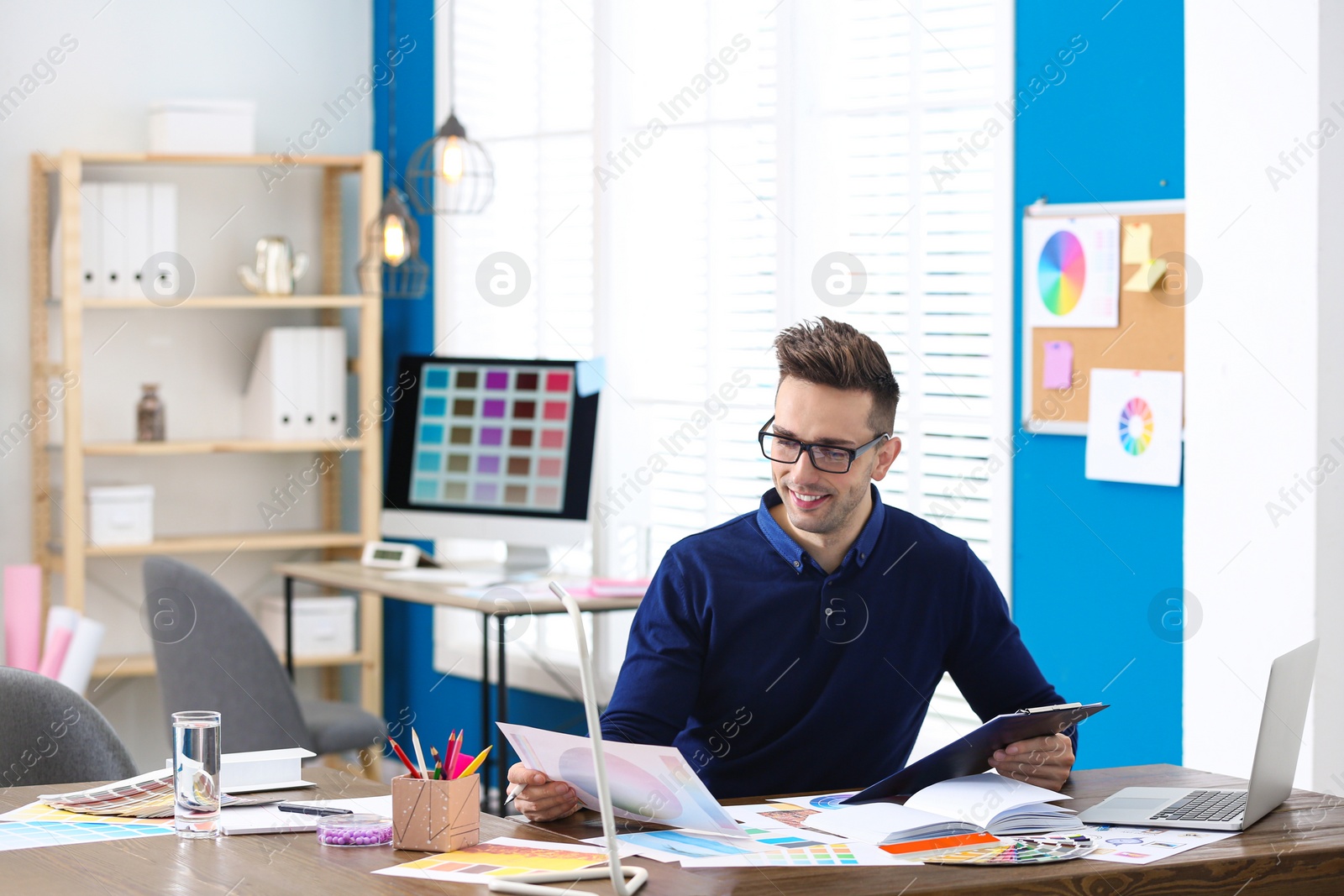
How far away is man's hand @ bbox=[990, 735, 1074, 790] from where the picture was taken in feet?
6.93

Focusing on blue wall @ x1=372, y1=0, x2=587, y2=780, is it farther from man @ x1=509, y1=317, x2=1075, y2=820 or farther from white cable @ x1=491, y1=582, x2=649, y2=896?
white cable @ x1=491, y1=582, x2=649, y2=896

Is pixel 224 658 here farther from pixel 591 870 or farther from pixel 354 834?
pixel 591 870

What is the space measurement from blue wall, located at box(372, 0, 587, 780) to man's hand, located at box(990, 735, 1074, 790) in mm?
2995

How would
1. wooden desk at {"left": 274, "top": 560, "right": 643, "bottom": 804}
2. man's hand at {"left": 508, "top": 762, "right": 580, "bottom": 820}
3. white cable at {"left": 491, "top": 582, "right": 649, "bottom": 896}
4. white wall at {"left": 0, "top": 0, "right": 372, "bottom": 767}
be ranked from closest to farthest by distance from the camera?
1. white cable at {"left": 491, "top": 582, "right": 649, "bottom": 896}
2. man's hand at {"left": 508, "top": 762, "right": 580, "bottom": 820}
3. wooden desk at {"left": 274, "top": 560, "right": 643, "bottom": 804}
4. white wall at {"left": 0, "top": 0, "right": 372, "bottom": 767}

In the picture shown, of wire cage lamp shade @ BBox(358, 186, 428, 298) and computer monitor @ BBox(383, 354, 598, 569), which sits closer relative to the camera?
computer monitor @ BBox(383, 354, 598, 569)

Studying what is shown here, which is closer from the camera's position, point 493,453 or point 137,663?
point 493,453

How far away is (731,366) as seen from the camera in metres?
4.07

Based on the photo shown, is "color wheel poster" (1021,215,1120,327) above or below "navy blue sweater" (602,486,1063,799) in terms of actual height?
above

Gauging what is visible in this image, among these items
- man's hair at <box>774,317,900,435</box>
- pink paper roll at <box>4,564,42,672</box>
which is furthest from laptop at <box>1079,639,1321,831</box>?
pink paper roll at <box>4,564,42,672</box>

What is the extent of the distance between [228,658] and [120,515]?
3.63 ft

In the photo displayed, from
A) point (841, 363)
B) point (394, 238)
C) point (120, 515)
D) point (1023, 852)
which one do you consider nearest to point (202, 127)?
point (394, 238)

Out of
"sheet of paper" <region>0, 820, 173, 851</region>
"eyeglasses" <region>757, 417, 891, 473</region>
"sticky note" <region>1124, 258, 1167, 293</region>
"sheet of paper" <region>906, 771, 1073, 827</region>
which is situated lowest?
"sheet of paper" <region>0, 820, 173, 851</region>

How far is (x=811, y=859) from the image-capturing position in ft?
5.71

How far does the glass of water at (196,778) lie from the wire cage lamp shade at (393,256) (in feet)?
8.96
